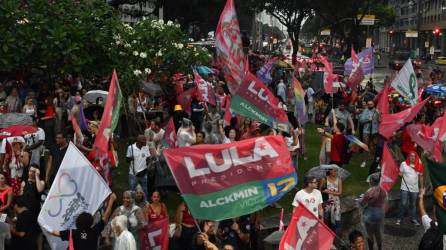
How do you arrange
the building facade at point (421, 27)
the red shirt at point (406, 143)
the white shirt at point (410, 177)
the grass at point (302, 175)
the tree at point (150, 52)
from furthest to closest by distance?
1. the building facade at point (421, 27)
2. the tree at point (150, 52)
3. the red shirt at point (406, 143)
4. the grass at point (302, 175)
5. the white shirt at point (410, 177)

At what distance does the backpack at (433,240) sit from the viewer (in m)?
7.54

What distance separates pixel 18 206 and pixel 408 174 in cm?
610

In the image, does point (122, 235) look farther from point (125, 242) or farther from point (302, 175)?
point (302, 175)

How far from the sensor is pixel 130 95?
645 inches

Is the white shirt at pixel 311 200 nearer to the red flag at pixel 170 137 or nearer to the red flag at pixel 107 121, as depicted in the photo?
the red flag at pixel 107 121

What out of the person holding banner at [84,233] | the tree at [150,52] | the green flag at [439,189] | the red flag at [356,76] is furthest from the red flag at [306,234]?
the red flag at [356,76]

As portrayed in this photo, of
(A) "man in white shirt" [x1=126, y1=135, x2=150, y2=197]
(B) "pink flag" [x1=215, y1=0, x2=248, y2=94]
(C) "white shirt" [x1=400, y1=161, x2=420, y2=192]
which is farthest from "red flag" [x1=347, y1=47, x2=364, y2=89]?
(A) "man in white shirt" [x1=126, y1=135, x2=150, y2=197]

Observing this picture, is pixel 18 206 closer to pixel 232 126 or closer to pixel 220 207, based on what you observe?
pixel 220 207

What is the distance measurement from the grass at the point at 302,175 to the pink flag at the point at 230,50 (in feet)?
8.32

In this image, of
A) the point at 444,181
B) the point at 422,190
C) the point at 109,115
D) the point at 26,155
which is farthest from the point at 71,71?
the point at 444,181

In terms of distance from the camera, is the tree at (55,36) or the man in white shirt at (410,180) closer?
the man in white shirt at (410,180)

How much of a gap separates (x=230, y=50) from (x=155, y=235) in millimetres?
7039

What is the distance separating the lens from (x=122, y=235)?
7.02 meters

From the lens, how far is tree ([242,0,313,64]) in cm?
4641
